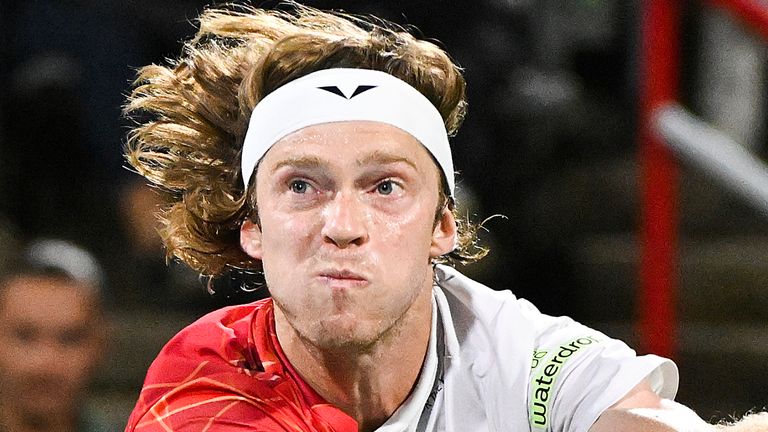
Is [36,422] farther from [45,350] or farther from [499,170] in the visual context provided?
[499,170]

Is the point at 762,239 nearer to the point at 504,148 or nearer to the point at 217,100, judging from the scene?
the point at 504,148

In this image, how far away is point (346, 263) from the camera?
1457 millimetres

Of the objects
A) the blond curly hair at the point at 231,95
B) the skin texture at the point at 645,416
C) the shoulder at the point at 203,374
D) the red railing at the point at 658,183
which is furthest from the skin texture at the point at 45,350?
the skin texture at the point at 645,416

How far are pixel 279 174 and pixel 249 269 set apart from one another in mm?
342

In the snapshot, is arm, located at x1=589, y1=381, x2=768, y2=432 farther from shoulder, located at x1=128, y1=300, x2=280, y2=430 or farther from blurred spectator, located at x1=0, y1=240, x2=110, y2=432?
blurred spectator, located at x1=0, y1=240, x2=110, y2=432

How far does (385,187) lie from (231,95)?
12.8 inches

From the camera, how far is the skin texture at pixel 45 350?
241 centimetres

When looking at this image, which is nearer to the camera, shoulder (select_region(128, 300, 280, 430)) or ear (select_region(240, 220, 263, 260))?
shoulder (select_region(128, 300, 280, 430))

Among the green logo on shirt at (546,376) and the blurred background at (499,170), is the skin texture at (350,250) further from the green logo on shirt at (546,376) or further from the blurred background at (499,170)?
the blurred background at (499,170)

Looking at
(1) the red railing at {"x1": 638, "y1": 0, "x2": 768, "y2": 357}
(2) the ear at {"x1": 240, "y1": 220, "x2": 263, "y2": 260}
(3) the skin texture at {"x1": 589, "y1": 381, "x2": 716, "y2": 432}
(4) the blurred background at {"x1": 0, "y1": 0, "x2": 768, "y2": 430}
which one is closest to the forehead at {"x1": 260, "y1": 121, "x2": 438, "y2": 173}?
(2) the ear at {"x1": 240, "y1": 220, "x2": 263, "y2": 260}

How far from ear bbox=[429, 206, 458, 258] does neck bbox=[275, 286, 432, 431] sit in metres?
0.05

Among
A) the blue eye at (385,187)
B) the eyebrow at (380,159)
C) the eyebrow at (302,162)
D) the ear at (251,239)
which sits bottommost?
the ear at (251,239)

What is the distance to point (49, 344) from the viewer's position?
245 centimetres

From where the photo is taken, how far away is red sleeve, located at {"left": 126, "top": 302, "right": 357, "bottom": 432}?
1.49 meters
